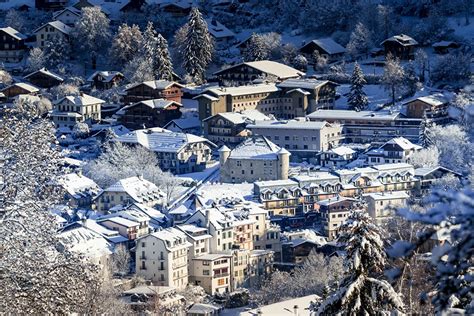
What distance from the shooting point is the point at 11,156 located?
24.7 feet

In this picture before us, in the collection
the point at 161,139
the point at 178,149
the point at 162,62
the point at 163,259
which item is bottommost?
the point at 163,259

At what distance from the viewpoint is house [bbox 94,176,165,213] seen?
3120 cm

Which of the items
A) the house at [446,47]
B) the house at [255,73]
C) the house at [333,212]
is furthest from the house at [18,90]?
the house at [333,212]

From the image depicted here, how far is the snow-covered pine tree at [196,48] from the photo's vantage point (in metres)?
41.2

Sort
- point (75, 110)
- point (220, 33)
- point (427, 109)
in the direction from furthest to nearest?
point (220, 33), point (75, 110), point (427, 109)

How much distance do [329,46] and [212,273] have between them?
16.0 metres

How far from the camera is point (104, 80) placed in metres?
41.7

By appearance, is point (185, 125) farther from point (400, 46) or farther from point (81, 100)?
point (400, 46)

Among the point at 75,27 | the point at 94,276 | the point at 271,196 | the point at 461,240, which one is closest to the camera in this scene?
the point at 461,240

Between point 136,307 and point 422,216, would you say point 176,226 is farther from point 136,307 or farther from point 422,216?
point 422,216

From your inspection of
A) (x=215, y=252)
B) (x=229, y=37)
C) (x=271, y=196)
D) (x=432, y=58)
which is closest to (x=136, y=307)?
(x=215, y=252)

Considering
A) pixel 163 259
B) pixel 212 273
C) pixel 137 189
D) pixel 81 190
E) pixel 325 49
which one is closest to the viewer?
pixel 163 259

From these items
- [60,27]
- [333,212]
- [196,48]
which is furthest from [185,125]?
A: [333,212]

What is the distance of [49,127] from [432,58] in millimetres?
33526
